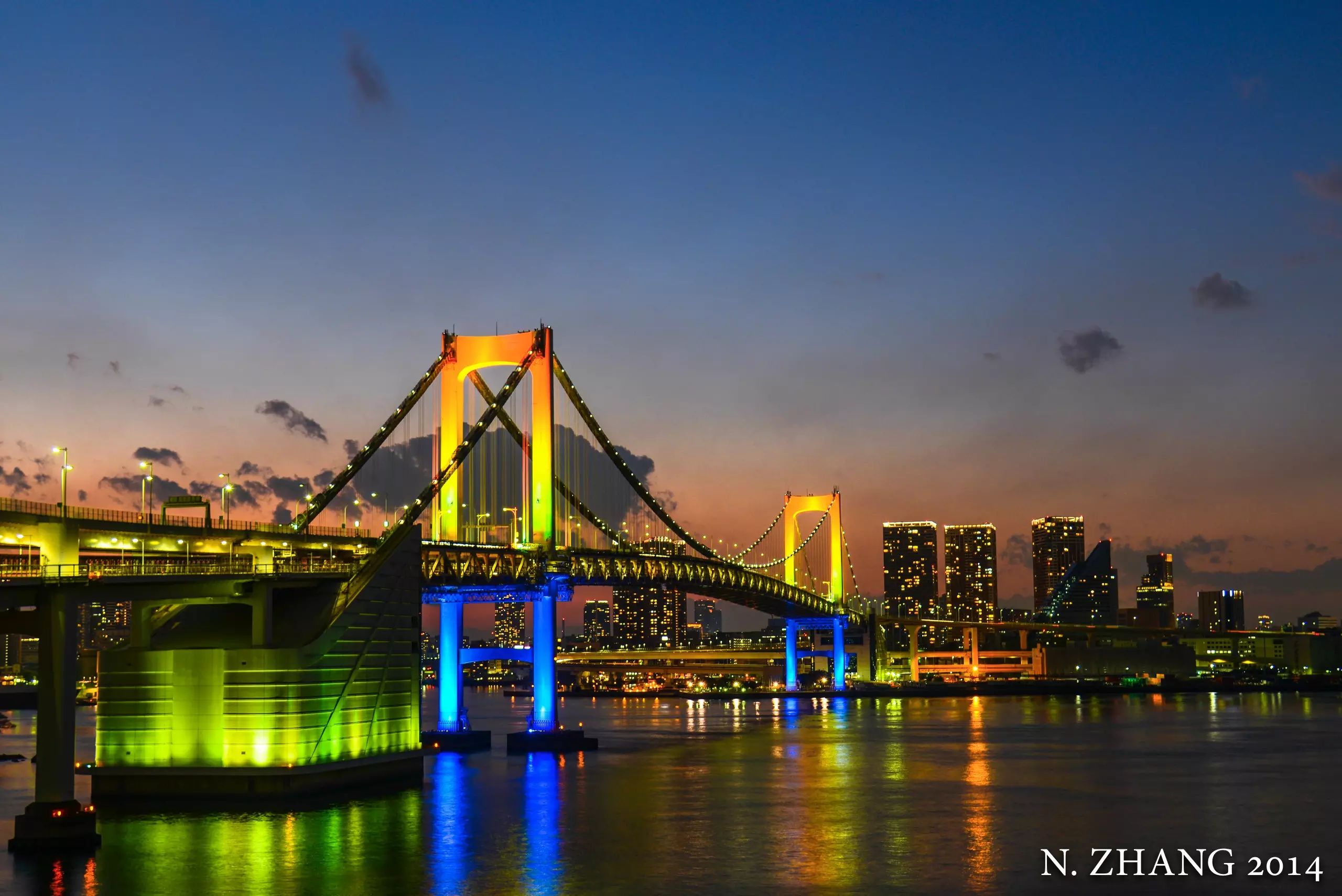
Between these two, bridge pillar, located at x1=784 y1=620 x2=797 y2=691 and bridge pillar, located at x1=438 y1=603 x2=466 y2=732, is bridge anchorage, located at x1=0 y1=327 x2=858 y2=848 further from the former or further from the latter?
bridge pillar, located at x1=784 y1=620 x2=797 y2=691

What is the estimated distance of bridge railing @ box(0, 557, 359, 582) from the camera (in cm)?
3906

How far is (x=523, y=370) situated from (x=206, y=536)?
2283 centimetres

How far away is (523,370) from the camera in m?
74.1

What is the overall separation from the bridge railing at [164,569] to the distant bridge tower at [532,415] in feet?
38.9

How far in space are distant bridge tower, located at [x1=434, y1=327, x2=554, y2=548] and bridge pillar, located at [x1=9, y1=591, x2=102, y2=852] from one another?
32650 millimetres

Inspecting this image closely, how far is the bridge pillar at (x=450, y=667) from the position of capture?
71.6 meters

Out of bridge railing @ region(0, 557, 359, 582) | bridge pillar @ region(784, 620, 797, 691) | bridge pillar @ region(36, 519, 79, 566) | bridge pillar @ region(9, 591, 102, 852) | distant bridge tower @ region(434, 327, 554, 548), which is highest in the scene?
distant bridge tower @ region(434, 327, 554, 548)

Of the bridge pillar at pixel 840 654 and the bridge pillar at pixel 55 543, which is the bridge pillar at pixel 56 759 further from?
the bridge pillar at pixel 840 654

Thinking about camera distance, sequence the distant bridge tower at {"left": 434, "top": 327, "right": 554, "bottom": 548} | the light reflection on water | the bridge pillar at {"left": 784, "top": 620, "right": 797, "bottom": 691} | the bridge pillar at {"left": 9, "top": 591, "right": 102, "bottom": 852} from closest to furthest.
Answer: the light reflection on water, the bridge pillar at {"left": 9, "top": 591, "right": 102, "bottom": 852}, the distant bridge tower at {"left": 434, "top": 327, "right": 554, "bottom": 548}, the bridge pillar at {"left": 784, "top": 620, "right": 797, "bottom": 691}

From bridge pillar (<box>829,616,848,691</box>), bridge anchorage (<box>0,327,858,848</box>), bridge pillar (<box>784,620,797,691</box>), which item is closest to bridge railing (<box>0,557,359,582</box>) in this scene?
bridge anchorage (<box>0,327,858,848</box>)

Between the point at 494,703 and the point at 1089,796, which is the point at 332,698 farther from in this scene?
the point at 494,703

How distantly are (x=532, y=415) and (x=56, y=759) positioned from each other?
38.6 metres

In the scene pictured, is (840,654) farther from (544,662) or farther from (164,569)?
(164,569)

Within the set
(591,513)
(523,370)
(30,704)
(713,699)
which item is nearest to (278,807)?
(523,370)
